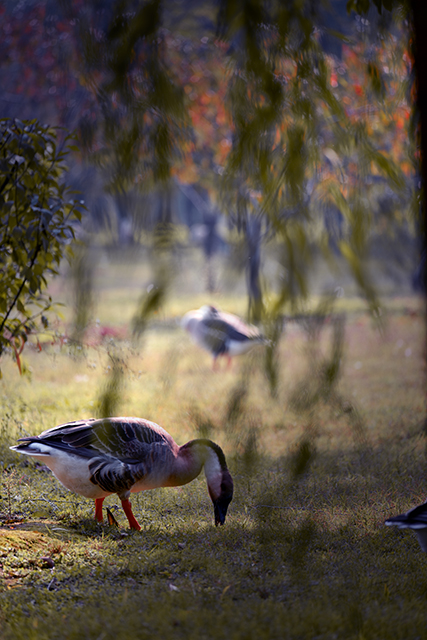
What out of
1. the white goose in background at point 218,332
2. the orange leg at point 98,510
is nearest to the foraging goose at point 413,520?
the orange leg at point 98,510

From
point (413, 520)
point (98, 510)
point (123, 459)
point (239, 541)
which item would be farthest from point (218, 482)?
point (413, 520)

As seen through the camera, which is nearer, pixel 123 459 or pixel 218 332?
pixel 123 459

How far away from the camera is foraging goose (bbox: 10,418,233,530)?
3936 millimetres

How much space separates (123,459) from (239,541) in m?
1.01

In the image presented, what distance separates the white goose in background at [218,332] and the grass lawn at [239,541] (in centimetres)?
172

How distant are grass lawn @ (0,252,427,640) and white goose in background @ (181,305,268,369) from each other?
172 cm

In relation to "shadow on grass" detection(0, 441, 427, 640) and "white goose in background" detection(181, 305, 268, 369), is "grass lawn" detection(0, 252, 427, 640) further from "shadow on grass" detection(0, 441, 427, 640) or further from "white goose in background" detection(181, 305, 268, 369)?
"white goose in background" detection(181, 305, 268, 369)

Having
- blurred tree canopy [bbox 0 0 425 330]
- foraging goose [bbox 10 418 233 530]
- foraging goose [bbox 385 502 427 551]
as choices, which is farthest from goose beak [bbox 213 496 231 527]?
blurred tree canopy [bbox 0 0 425 330]

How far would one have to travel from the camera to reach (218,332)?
895cm

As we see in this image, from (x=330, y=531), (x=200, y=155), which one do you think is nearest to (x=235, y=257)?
(x=330, y=531)

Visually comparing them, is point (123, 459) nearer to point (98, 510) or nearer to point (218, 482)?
point (98, 510)

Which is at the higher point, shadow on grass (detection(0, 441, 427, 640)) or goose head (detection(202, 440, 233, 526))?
goose head (detection(202, 440, 233, 526))

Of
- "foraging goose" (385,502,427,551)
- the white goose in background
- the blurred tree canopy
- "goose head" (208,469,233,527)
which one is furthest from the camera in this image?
the white goose in background

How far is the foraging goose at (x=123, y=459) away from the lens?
3936 mm
